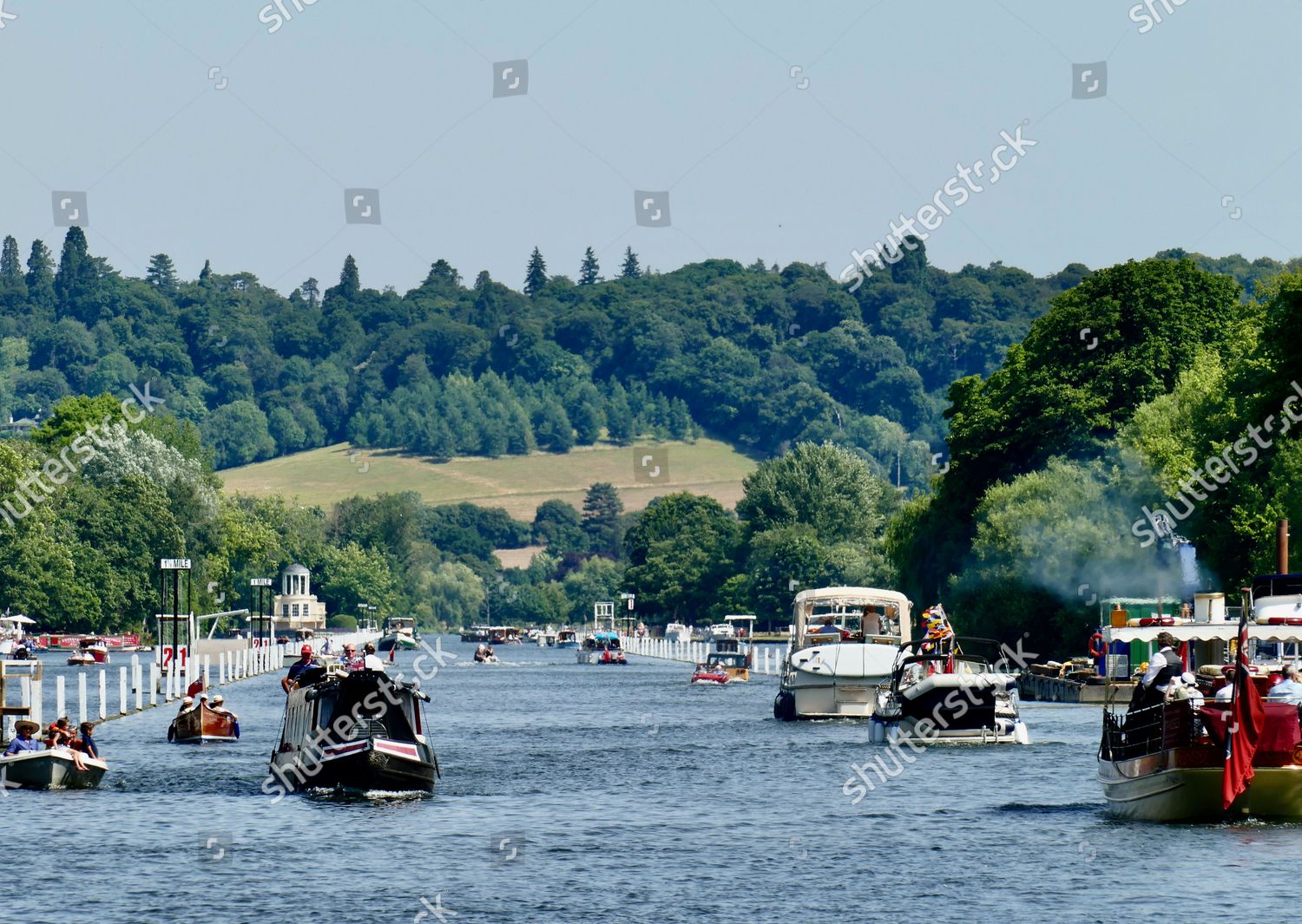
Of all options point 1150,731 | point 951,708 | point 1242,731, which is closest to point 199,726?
point 951,708

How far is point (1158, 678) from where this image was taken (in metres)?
47.4

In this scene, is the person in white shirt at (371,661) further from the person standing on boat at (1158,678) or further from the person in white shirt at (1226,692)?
the person in white shirt at (1226,692)

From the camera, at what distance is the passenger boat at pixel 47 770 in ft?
197

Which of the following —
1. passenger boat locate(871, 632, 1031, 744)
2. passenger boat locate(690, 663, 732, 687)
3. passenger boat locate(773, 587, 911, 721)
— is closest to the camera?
passenger boat locate(871, 632, 1031, 744)

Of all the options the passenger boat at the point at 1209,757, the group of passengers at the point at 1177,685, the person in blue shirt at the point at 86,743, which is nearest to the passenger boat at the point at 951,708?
the passenger boat at the point at 1209,757

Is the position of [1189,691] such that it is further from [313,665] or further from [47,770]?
[47,770]

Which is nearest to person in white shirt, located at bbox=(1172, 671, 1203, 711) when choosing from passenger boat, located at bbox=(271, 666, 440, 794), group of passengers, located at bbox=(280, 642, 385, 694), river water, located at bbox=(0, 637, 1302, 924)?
river water, located at bbox=(0, 637, 1302, 924)

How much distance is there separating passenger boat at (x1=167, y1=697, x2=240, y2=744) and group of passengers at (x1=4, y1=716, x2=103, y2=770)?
17761mm

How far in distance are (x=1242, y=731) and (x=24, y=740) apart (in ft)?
110

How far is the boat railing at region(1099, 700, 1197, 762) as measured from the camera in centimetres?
4597

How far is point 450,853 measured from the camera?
1898 inches

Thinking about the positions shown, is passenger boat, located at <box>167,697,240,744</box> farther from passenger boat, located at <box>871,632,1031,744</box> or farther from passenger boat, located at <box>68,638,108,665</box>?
passenger boat, located at <box>68,638,108,665</box>

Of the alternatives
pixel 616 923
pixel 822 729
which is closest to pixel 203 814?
pixel 616 923

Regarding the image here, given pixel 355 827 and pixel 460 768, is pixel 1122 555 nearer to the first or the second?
pixel 460 768
